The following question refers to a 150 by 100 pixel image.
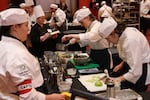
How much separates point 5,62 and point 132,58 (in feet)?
3.34

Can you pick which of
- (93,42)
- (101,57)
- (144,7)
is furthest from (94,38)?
(144,7)

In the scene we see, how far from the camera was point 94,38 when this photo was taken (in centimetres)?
291

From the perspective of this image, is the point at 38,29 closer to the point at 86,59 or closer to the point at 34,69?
the point at 86,59

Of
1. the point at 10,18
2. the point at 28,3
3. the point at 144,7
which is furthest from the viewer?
the point at 144,7

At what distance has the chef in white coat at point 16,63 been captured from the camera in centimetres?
152

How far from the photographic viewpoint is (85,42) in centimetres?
302

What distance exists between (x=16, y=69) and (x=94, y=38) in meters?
1.52

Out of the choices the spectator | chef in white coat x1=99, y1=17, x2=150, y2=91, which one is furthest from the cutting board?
the spectator

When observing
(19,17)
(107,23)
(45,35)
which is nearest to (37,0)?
(45,35)

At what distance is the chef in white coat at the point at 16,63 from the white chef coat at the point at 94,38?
1.27 m

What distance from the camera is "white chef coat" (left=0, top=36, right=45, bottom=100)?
151 cm

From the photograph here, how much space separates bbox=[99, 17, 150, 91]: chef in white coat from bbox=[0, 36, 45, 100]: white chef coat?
0.83m

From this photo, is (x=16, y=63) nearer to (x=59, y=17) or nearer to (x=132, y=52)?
(x=132, y=52)

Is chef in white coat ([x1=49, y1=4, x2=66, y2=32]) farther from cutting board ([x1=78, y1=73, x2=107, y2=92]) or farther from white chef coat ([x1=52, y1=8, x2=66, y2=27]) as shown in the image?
cutting board ([x1=78, y1=73, x2=107, y2=92])
